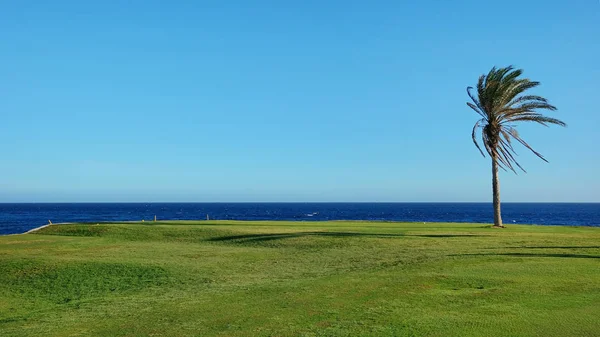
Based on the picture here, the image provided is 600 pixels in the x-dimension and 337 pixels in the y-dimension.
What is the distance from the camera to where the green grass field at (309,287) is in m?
11.2

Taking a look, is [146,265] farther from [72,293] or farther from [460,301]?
[460,301]

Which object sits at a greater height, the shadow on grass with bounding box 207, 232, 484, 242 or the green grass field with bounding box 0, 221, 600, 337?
the shadow on grass with bounding box 207, 232, 484, 242

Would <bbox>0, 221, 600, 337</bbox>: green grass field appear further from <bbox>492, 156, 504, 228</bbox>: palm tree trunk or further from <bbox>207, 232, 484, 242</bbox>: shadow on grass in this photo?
<bbox>492, 156, 504, 228</bbox>: palm tree trunk

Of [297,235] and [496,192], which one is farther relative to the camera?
[496,192]

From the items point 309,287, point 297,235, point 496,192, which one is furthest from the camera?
point 496,192

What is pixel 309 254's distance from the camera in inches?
933

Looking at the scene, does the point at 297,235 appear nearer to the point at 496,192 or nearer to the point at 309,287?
the point at 309,287

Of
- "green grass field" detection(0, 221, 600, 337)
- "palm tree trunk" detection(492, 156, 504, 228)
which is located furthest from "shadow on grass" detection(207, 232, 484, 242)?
"palm tree trunk" detection(492, 156, 504, 228)

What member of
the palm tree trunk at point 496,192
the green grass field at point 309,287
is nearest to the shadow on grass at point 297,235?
the green grass field at point 309,287

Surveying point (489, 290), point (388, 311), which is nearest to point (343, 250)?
point (489, 290)

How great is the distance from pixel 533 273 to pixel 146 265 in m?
14.3

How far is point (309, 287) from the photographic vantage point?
1533cm

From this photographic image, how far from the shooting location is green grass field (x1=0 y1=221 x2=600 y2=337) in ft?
36.7

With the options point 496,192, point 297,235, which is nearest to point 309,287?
point 297,235
